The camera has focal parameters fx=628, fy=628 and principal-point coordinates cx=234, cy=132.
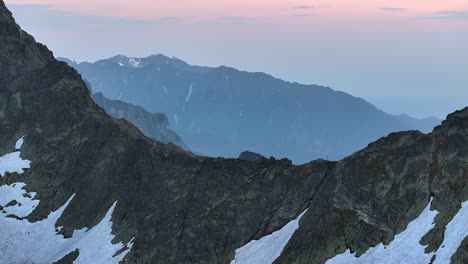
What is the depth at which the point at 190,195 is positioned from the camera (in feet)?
316

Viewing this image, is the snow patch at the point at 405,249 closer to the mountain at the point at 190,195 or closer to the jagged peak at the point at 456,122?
the mountain at the point at 190,195

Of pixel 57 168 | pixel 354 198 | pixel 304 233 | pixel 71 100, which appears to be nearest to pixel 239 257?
pixel 304 233

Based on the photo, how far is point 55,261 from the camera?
312 feet

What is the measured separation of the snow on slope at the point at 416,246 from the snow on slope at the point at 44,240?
37803 mm

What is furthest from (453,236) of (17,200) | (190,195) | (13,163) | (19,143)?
(19,143)

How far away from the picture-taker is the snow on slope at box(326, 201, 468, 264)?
64125 millimetres

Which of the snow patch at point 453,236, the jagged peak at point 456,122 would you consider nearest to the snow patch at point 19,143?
the jagged peak at point 456,122

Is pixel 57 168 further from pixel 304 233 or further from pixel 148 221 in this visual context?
pixel 304 233

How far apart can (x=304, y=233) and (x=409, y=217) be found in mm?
13210

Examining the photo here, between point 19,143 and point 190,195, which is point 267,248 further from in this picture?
point 19,143

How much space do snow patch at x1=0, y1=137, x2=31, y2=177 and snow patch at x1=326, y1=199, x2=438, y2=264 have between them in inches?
2665

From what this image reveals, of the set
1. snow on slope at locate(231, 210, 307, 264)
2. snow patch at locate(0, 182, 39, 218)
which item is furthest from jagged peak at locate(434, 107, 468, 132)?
snow patch at locate(0, 182, 39, 218)

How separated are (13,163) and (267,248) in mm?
59592

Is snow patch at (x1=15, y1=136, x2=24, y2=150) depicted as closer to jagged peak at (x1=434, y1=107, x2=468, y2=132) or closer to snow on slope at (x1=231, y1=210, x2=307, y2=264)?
snow on slope at (x1=231, y1=210, x2=307, y2=264)
